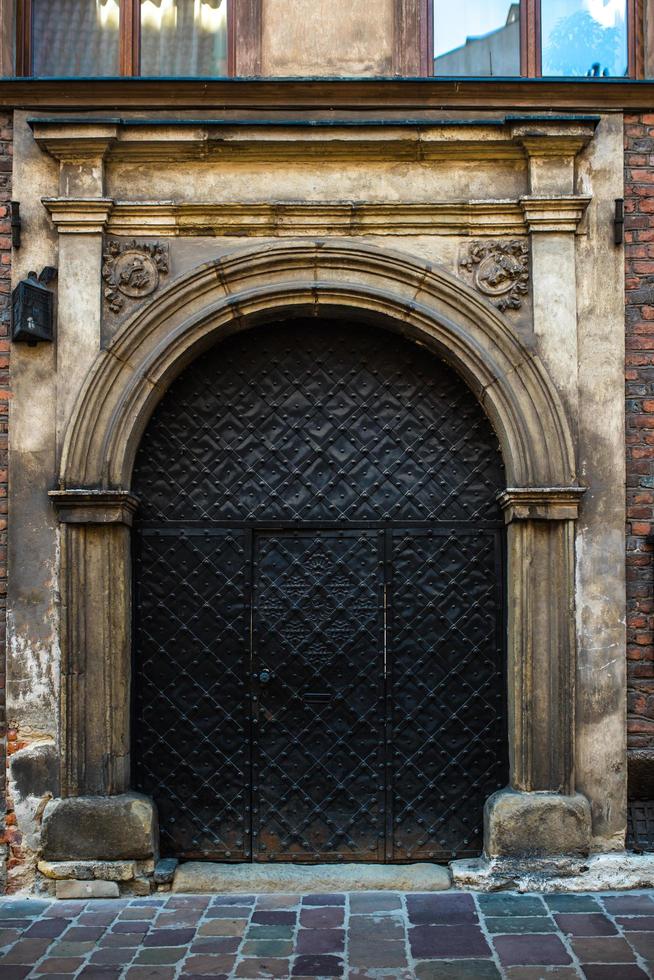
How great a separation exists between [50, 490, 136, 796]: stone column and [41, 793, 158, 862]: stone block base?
10 cm

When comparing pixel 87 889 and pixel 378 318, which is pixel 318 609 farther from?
pixel 87 889

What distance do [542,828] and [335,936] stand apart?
124cm

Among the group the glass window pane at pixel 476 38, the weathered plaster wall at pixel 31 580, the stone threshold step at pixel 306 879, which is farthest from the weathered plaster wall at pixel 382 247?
the stone threshold step at pixel 306 879

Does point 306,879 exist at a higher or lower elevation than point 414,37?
lower

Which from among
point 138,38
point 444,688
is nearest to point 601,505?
point 444,688

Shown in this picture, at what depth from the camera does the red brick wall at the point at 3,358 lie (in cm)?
539

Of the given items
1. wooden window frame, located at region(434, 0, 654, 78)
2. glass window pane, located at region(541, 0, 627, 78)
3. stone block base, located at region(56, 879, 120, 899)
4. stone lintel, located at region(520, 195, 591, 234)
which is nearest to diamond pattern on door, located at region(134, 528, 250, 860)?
stone block base, located at region(56, 879, 120, 899)

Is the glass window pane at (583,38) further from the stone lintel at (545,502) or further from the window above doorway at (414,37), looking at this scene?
the stone lintel at (545,502)

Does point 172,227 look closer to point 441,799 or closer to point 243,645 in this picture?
point 243,645

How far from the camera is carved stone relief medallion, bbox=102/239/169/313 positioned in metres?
5.48

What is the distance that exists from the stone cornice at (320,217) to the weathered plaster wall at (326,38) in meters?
0.81

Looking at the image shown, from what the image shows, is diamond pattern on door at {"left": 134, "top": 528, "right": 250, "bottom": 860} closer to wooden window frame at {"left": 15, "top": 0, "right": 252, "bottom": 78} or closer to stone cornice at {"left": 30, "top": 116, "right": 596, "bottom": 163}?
stone cornice at {"left": 30, "top": 116, "right": 596, "bottom": 163}

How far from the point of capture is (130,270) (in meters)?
5.48

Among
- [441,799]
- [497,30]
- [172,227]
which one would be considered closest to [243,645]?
[441,799]
